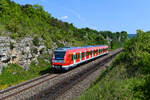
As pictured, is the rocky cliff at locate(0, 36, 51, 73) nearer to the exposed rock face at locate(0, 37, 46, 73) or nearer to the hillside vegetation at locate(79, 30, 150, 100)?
the exposed rock face at locate(0, 37, 46, 73)

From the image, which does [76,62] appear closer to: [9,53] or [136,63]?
[9,53]

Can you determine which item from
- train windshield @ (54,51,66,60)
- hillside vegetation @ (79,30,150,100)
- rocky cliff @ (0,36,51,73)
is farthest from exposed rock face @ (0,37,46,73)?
hillside vegetation @ (79,30,150,100)

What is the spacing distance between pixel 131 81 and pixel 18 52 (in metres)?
14.3

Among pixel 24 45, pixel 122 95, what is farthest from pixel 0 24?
pixel 122 95

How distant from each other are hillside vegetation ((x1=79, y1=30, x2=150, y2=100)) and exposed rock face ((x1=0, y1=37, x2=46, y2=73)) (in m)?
10.4

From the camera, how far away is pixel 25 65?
794 inches

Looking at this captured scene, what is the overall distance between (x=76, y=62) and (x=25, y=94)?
11205mm

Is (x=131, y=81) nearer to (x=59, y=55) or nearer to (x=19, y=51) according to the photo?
(x=59, y=55)

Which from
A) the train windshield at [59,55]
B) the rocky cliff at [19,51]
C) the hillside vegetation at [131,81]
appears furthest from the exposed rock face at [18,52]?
the hillside vegetation at [131,81]

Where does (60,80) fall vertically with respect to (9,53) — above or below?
below

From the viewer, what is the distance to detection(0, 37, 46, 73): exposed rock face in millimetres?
17403

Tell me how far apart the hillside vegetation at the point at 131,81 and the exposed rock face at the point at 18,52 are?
1044 cm

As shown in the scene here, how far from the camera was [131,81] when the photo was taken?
9.30 m

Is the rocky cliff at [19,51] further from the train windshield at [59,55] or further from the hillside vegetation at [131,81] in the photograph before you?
the hillside vegetation at [131,81]
